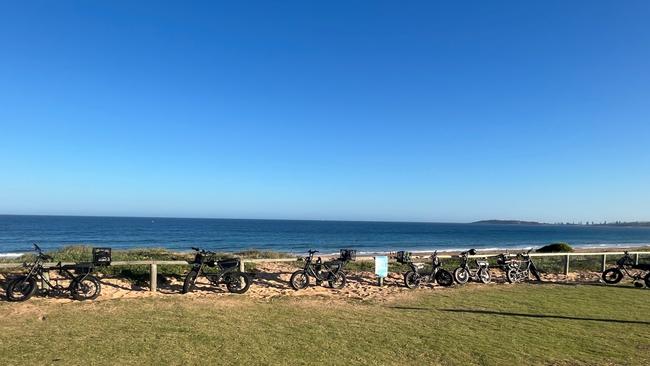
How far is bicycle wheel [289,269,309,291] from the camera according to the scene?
39.3 feet

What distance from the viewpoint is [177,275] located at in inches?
482

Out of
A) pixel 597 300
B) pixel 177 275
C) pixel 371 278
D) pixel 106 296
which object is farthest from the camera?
pixel 371 278

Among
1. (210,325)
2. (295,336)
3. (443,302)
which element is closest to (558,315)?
(443,302)

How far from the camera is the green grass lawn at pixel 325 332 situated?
237 inches

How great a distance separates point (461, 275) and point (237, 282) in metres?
6.32

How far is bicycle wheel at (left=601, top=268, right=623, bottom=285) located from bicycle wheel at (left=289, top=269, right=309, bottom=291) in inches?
362

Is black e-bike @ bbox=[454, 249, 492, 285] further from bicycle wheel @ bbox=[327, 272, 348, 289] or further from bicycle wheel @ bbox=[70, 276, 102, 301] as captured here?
bicycle wheel @ bbox=[70, 276, 102, 301]

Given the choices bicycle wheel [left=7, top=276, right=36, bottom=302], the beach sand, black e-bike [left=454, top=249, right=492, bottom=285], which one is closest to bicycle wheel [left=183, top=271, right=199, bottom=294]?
the beach sand

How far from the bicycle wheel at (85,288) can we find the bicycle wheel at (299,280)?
4.35 m

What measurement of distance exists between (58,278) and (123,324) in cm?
411

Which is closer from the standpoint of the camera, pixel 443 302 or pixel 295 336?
pixel 295 336

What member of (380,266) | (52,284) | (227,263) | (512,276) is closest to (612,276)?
(512,276)

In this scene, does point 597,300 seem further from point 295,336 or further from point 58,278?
point 58,278

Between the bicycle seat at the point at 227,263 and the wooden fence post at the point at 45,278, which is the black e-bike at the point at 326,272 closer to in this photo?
the bicycle seat at the point at 227,263
